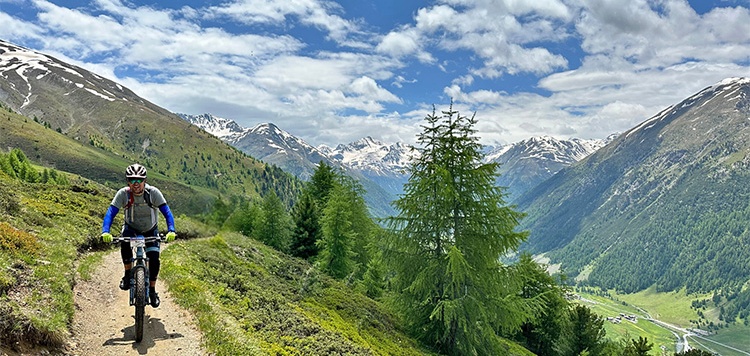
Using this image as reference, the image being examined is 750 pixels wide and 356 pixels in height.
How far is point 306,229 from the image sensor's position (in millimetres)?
45656

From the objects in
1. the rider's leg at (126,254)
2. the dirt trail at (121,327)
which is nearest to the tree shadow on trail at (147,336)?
the dirt trail at (121,327)

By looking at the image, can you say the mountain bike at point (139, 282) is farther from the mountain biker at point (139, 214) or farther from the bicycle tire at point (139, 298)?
the mountain biker at point (139, 214)

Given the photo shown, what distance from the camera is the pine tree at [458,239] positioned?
22.0 meters

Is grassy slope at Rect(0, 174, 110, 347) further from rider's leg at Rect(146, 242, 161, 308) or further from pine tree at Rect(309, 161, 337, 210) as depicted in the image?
pine tree at Rect(309, 161, 337, 210)

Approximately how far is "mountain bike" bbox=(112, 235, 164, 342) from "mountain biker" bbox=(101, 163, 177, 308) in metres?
0.22

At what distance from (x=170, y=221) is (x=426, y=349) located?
16673 mm

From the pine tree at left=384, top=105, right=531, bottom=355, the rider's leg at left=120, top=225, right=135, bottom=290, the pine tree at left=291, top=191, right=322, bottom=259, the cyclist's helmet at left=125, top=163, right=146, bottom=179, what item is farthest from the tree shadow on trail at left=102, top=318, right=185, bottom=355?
the pine tree at left=291, top=191, right=322, bottom=259

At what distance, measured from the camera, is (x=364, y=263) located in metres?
49.0

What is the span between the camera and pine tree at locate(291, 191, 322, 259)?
45269mm

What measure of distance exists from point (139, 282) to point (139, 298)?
0.39 metres

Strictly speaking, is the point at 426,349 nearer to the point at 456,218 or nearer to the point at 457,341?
the point at 457,341

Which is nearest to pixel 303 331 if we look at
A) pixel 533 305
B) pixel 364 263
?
pixel 533 305

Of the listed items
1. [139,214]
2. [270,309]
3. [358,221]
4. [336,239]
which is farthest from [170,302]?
[358,221]

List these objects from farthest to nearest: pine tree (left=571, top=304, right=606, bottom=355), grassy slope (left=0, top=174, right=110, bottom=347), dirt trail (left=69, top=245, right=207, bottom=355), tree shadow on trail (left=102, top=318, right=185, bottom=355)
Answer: pine tree (left=571, top=304, right=606, bottom=355), tree shadow on trail (left=102, top=318, right=185, bottom=355), dirt trail (left=69, top=245, right=207, bottom=355), grassy slope (left=0, top=174, right=110, bottom=347)
